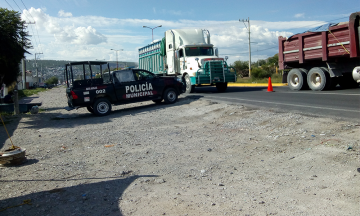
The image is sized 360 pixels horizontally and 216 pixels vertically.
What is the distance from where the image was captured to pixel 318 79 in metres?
14.9

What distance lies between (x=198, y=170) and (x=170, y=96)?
9371 mm

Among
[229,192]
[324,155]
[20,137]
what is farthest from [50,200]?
[20,137]

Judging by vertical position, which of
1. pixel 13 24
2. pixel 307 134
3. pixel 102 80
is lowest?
pixel 307 134

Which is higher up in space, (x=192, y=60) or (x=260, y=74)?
(x=192, y=60)

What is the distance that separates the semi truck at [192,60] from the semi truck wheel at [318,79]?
418 centimetres

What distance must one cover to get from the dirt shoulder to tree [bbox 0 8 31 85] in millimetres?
4180

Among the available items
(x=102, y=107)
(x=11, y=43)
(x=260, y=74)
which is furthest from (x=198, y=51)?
(x=260, y=74)

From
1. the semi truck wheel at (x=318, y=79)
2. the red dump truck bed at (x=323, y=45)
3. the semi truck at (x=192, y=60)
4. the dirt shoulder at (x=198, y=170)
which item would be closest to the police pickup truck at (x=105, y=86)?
the semi truck at (x=192, y=60)

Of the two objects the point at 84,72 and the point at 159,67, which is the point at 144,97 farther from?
the point at 159,67

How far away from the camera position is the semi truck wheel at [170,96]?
46.6 feet

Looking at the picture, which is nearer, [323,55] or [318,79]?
[323,55]

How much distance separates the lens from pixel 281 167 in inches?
196

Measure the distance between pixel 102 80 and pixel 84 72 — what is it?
2.62 ft

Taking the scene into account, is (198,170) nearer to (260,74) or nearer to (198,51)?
(198,51)
